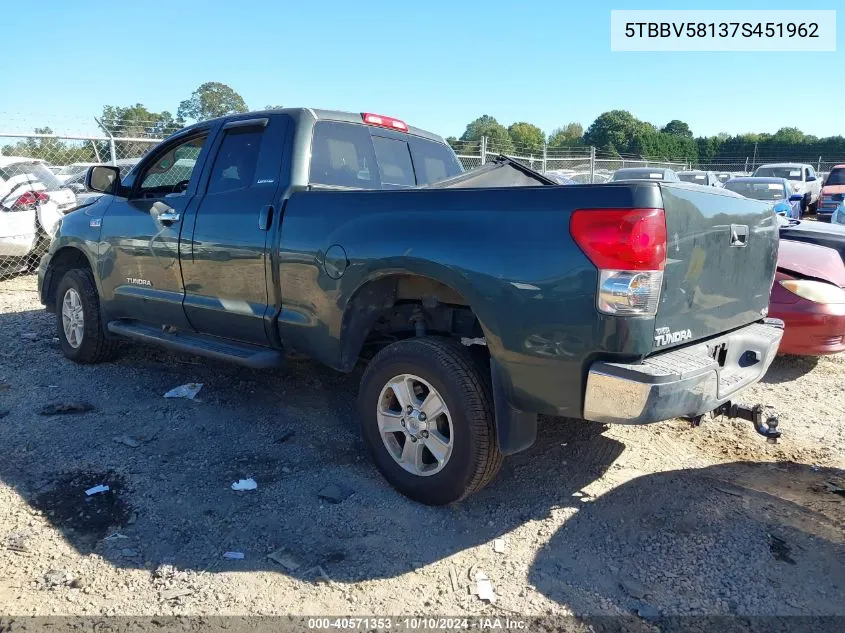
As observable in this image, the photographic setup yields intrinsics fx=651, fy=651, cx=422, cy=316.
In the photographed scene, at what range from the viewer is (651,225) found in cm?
252

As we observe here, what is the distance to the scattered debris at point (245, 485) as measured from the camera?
3.45 m

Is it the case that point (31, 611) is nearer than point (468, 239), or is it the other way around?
point (31, 611)

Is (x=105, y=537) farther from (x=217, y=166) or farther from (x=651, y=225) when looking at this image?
(x=651, y=225)

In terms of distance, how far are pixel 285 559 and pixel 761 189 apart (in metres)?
14.2

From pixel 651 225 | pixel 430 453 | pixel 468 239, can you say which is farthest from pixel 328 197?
pixel 651 225

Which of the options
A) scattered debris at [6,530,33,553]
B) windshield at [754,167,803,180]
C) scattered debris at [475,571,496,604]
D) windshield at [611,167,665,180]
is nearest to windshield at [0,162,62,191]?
scattered debris at [6,530,33,553]

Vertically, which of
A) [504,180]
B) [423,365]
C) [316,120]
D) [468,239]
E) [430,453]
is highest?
[316,120]

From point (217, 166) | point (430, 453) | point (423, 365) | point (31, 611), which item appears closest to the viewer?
point (31, 611)

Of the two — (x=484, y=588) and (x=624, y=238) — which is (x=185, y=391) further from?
(x=624, y=238)

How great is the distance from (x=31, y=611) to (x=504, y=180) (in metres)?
3.24

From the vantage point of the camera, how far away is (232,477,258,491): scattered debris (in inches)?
136

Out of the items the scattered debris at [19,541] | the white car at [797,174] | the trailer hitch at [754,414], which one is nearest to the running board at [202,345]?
the scattered debris at [19,541]

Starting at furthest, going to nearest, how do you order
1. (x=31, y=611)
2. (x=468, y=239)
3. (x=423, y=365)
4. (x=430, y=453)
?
(x=430, y=453) < (x=423, y=365) < (x=468, y=239) < (x=31, y=611)

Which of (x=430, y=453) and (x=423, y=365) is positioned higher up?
(x=423, y=365)
